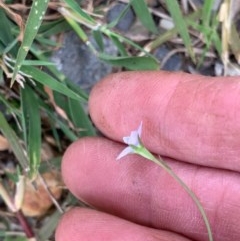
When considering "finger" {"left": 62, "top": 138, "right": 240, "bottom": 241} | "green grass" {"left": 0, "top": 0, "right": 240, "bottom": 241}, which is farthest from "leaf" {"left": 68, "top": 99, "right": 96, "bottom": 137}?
"finger" {"left": 62, "top": 138, "right": 240, "bottom": 241}

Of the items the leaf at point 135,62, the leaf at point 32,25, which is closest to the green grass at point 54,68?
the leaf at point 135,62

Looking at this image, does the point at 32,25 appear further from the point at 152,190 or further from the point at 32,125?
the point at 152,190

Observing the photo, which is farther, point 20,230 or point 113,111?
point 20,230

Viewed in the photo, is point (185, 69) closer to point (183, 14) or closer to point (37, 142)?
point (183, 14)

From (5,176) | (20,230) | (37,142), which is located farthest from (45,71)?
(20,230)

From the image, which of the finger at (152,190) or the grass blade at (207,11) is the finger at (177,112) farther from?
the grass blade at (207,11)
